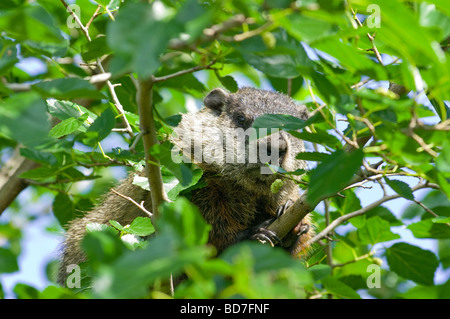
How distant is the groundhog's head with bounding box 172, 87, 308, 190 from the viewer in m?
4.75

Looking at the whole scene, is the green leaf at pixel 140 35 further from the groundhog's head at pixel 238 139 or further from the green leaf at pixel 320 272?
the groundhog's head at pixel 238 139

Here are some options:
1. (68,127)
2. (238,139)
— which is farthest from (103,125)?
(238,139)

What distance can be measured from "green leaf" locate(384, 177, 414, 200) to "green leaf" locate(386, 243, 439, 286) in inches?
41.5

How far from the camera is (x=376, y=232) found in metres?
4.57

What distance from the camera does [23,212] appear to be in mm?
8047

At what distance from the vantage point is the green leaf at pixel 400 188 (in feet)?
10.8

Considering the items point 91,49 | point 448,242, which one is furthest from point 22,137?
point 448,242

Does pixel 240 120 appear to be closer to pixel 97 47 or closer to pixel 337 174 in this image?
pixel 97 47

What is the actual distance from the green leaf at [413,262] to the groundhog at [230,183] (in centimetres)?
92

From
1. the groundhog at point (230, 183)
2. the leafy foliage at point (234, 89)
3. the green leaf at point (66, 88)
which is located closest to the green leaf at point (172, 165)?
the leafy foliage at point (234, 89)

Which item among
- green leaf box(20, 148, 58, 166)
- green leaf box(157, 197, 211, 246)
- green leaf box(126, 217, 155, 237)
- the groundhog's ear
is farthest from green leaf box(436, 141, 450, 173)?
the groundhog's ear

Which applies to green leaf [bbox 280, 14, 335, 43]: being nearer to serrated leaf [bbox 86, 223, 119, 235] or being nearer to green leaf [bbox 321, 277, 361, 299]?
serrated leaf [bbox 86, 223, 119, 235]

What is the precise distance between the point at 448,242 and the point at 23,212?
5813 millimetres
